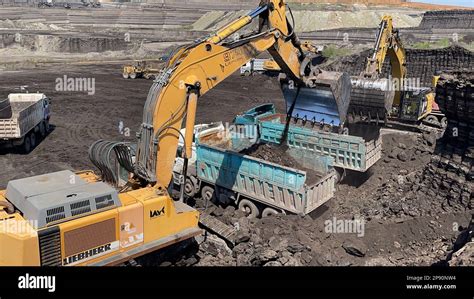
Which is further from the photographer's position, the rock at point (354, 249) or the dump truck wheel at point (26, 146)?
the dump truck wheel at point (26, 146)

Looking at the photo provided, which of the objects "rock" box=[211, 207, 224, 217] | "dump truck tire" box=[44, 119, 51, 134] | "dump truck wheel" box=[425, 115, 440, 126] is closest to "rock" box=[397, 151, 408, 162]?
"dump truck wheel" box=[425, 115, 440, 126]

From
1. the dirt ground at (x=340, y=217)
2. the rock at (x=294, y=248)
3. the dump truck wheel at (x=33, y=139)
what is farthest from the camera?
the dump truck wheel at (x=33, y=139)

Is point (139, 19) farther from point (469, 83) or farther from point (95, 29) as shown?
point (469, 83)

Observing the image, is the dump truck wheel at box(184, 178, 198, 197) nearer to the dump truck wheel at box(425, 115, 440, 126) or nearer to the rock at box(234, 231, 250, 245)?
the rock at box(234, 231, 250, 245)

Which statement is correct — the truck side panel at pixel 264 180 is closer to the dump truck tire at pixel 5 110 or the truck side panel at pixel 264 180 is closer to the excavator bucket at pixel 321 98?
the excavator bucket at pixel 321 98

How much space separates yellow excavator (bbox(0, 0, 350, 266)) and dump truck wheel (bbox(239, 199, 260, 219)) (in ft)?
10.0

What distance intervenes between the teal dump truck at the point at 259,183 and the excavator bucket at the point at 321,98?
2.15 m

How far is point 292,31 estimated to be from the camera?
36.1 feet

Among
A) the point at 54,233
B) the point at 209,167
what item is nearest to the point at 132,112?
the point at 209,167

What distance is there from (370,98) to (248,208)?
22.8 feet

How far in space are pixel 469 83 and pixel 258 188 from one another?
234 inches

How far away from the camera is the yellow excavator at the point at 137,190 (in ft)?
22.5

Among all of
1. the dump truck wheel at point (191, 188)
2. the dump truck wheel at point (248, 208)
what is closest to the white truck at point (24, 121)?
the dump truck wheel at point (191, 188)

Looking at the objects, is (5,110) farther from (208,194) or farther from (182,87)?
(182,87)
